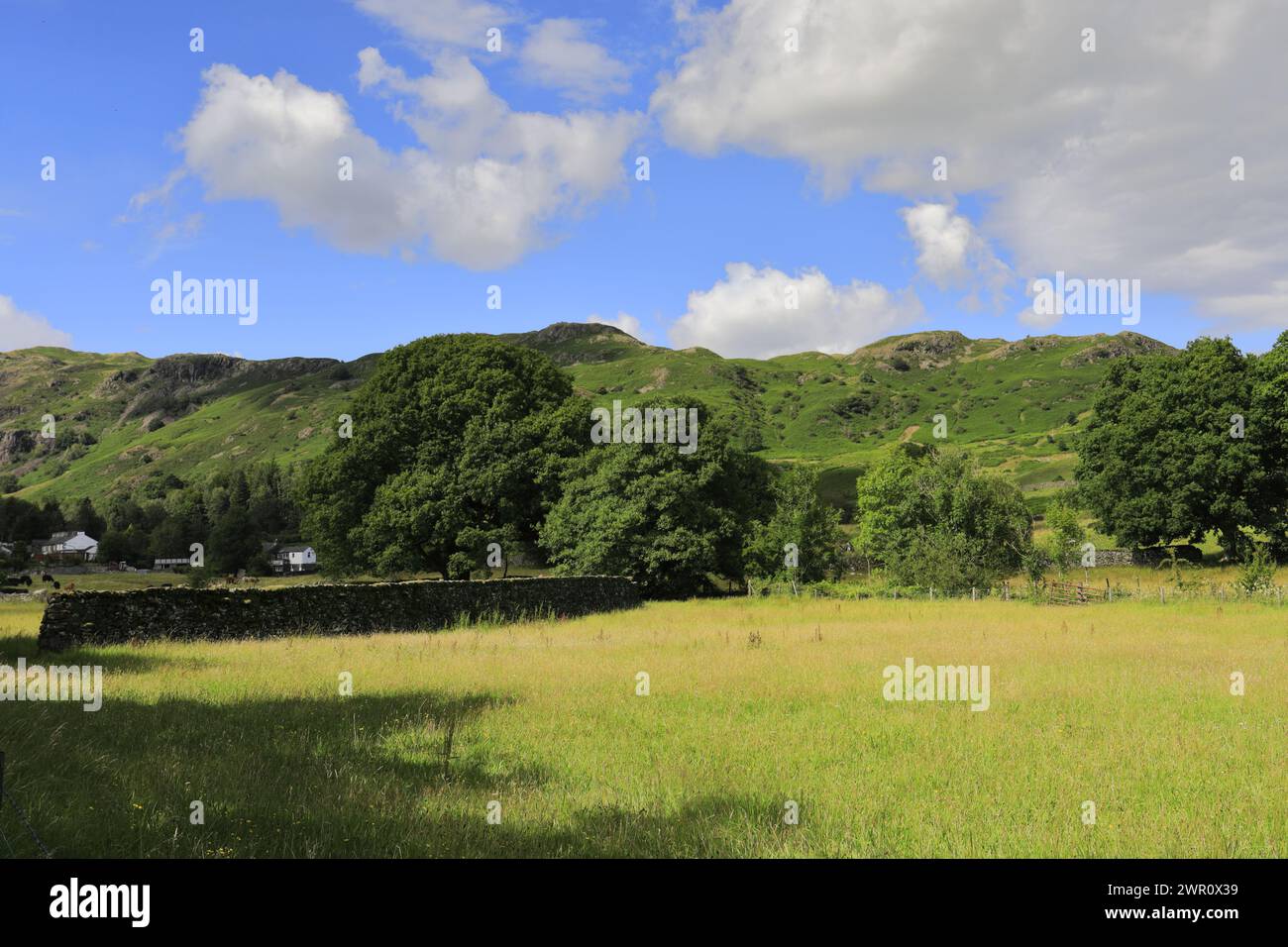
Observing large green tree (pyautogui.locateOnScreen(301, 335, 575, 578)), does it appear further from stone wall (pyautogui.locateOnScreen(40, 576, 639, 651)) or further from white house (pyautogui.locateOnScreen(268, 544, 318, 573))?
white house (pyautogui.locateOnScreen(268, 544, 318, 573))

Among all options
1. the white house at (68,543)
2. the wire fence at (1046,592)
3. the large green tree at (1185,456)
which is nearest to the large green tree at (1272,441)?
the large green tree at (1185,456)

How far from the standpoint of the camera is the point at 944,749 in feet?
35.4

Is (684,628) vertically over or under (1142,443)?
under

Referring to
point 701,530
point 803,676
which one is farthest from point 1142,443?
point 803,676

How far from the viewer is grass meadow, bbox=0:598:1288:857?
709cm

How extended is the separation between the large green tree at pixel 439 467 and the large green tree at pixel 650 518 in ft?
11.1

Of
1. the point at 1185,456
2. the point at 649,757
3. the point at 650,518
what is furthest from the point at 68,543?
the point at 649,757

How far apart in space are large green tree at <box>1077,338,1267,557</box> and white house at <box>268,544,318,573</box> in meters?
110

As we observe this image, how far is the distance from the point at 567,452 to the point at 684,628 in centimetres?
2256

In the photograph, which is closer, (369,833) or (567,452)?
(369,833)

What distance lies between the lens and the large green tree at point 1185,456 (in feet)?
170

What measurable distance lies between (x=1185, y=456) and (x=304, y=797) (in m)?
59.5

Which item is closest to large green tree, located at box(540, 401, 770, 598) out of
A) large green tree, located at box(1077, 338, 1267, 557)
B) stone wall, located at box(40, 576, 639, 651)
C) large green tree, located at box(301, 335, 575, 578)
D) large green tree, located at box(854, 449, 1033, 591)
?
large green tree, located at box(301, 335, 575, 578)
